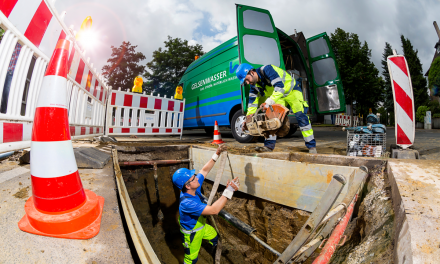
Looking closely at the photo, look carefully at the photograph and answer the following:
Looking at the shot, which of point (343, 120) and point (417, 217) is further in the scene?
point (343, 120)

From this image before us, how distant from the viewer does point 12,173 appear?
158 cm

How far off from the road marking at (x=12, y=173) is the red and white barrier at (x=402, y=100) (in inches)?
145

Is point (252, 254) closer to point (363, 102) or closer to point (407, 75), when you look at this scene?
point (407, 75)

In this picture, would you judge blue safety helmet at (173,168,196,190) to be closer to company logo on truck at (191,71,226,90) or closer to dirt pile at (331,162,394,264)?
dirt pile at (331,162,394,264)

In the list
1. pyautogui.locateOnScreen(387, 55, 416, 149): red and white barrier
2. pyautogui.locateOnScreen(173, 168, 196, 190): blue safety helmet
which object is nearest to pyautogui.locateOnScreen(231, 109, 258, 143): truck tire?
pyautogui.locateOnScreen(173, 168, 196, 190): blue safety helmet

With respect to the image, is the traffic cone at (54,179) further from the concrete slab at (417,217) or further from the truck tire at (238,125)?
the truck tire at (238,125)

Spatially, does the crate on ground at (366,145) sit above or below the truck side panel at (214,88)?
below

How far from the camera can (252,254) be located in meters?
2.96

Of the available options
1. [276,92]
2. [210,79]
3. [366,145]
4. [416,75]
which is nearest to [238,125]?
[210,79]

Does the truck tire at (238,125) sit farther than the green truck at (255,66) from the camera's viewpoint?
Yes

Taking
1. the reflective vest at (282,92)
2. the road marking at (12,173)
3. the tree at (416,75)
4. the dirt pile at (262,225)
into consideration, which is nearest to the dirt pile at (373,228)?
the dirt pile at (262,225)

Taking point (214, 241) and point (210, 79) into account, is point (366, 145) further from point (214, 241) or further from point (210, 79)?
point (210, 79)

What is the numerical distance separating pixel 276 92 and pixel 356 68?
1891 cm

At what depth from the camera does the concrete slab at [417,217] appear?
79 cm
